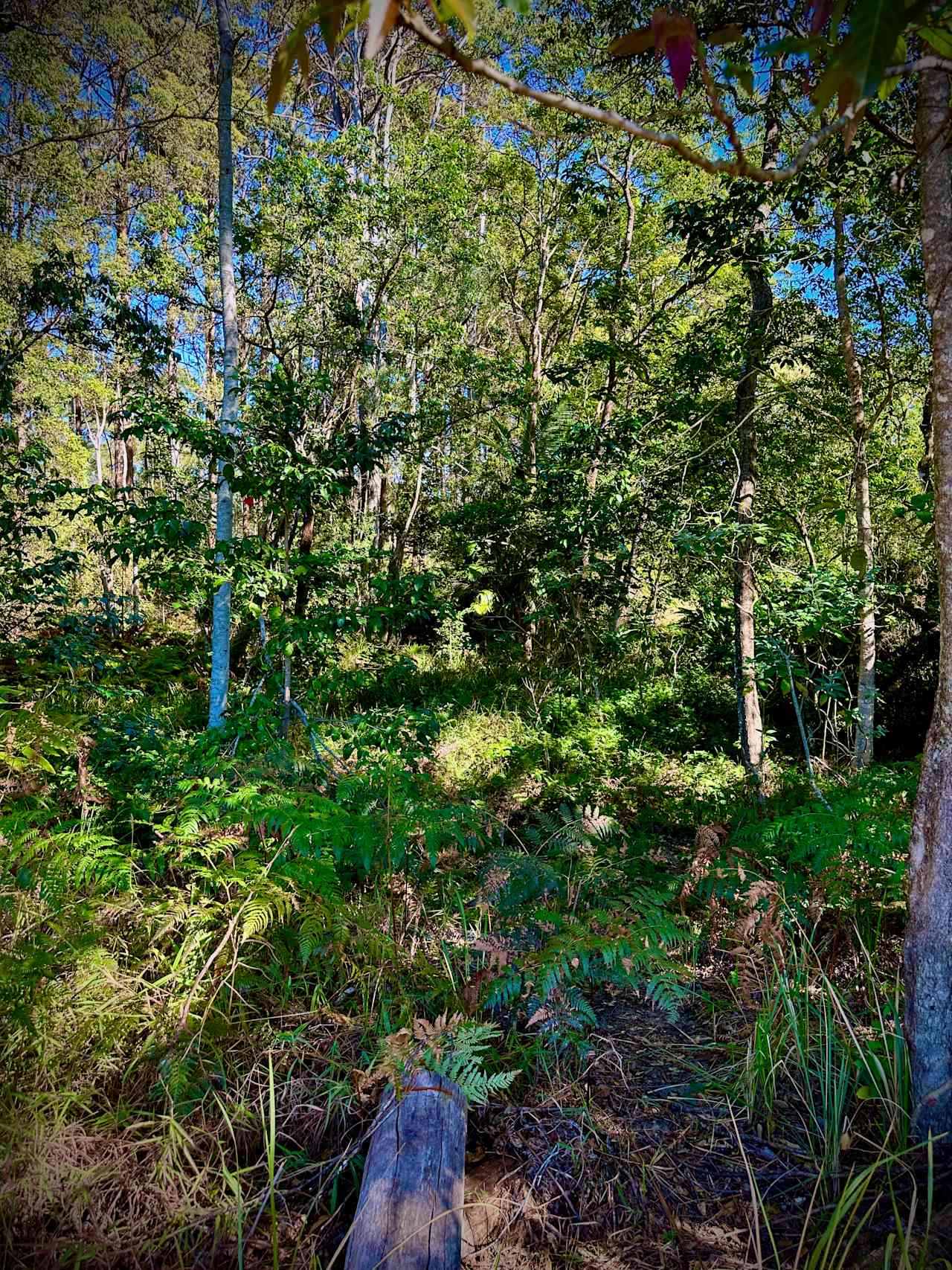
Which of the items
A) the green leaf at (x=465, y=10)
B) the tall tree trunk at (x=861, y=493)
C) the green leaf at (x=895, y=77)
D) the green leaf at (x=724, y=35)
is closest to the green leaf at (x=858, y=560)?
the green leaf at (x=895, y=77)

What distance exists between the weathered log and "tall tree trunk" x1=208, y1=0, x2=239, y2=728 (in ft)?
9.86

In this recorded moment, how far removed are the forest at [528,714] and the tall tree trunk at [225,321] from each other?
33 millimetres

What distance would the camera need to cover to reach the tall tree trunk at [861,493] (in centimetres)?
497

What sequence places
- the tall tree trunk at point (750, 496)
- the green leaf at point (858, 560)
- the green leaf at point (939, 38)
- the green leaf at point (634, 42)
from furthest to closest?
the tall tree trunk at point (750, 496) → the green leaf at point (858, 560) → the green leaf at point (939, 38) → the green leaf at point (634, 42)

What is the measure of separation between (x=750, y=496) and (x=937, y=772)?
390cm

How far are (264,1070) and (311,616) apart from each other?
2812 millimetres

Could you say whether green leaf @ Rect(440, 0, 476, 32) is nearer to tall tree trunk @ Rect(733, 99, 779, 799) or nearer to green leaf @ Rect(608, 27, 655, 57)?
green leaf @ Rect(608, 27, 655, 57)

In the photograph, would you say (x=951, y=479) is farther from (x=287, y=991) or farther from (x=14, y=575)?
(x=14, y=575)

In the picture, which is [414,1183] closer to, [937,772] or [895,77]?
[937,772]

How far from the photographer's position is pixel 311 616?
4.38 metres

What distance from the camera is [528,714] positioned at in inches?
286

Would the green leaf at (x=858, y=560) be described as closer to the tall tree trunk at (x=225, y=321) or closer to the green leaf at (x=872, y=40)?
the green leaf at (x=872, y=40)

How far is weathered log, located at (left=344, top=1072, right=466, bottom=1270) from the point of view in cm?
149

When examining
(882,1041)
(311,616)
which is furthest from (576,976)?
(311,616)
